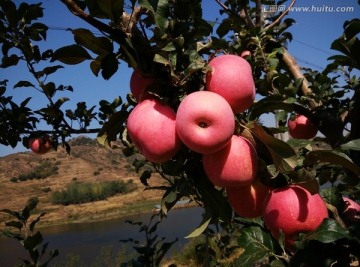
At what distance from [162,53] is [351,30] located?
735mm

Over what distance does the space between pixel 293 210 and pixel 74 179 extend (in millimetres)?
37717

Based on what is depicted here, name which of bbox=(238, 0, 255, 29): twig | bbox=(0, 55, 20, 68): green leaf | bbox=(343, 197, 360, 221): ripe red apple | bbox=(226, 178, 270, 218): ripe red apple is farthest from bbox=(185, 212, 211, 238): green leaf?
bbox=(0, 55, 20, 68): green leaf

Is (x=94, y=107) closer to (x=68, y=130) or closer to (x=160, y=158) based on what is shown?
(x=68, y=130)

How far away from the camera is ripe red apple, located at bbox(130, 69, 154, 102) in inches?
27.9

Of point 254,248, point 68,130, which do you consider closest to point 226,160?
point 254,248

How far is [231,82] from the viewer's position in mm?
666

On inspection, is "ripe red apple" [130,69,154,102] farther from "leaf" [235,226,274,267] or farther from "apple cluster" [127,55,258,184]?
"leaf" [235,226,274,267]

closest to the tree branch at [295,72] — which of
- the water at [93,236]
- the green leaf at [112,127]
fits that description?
the green leaf at [112,127]

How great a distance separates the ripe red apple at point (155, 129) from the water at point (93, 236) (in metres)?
11.1

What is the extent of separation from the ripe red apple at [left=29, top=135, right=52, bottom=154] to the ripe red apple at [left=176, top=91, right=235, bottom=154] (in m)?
2.05

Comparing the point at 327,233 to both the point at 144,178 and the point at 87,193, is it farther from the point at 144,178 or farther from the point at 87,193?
the point at 87,193

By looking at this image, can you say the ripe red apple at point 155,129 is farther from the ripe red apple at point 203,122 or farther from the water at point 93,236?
the water at point 93,236

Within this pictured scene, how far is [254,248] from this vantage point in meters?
1.02

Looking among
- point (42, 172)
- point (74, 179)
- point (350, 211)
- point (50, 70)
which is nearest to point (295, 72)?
point (350, 211)
